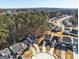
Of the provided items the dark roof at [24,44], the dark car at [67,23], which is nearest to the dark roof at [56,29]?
the dark car at [67,23]

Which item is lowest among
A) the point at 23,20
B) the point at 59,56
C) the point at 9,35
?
the point at 59,56

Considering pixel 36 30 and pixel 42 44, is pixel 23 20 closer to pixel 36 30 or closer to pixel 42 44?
pixel 36 30

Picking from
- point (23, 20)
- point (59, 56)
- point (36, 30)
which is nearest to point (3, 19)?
point (23, 20)

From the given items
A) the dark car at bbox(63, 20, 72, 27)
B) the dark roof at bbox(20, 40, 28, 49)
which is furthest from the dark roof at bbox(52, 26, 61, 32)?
the dark roof at bbox(20, 40, 28, 49)

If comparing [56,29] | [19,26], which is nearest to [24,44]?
[19,26]

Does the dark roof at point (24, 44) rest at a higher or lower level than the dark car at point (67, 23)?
lower

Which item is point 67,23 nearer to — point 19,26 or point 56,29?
point 56,29

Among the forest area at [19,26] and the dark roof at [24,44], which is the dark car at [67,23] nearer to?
the forest area at [19,26]

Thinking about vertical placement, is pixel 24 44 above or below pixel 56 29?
below
